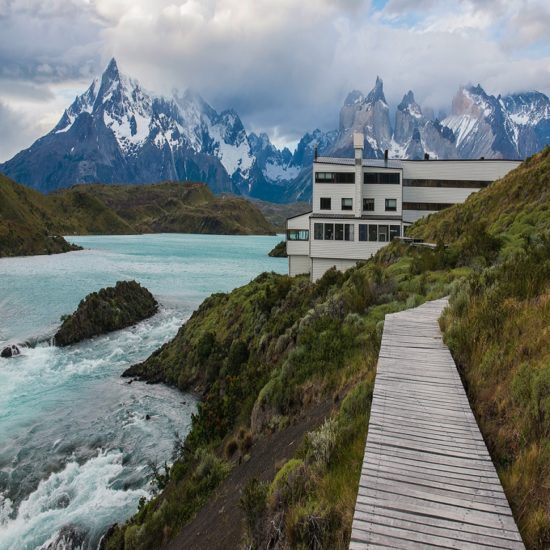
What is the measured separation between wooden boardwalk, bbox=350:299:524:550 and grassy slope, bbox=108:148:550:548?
14.3 inches

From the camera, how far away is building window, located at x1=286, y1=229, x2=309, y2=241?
50750 millimetres

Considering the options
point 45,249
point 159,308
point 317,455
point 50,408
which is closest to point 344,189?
point 159,308

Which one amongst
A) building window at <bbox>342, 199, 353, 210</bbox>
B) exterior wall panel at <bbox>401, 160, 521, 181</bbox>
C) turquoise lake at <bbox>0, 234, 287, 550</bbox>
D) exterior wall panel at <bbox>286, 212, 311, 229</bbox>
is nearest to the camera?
turquoise lake at <bbox>0, 234, 287, 550</bbox>

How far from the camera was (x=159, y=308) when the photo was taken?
56.3 metres

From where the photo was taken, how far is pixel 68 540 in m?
15.4

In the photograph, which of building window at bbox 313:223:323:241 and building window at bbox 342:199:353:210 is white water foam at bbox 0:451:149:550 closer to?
building window at bbox 313:223:323:241

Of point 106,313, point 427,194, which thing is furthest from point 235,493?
point 427,194

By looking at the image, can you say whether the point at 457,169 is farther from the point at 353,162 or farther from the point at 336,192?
the point at 336,192

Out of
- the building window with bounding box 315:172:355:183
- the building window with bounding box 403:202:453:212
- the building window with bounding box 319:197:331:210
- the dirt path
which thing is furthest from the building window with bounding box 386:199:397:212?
the dirt path

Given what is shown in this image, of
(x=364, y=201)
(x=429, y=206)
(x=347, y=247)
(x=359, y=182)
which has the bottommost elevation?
(x=347, y=247)

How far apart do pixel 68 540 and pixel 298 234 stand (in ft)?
128

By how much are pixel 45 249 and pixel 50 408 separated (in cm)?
12814

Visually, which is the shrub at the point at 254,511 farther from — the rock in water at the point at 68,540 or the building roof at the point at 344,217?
the building roof at the point at 344,217

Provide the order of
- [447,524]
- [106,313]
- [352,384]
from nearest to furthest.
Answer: [447,524]
[352,384]
[106,313]
